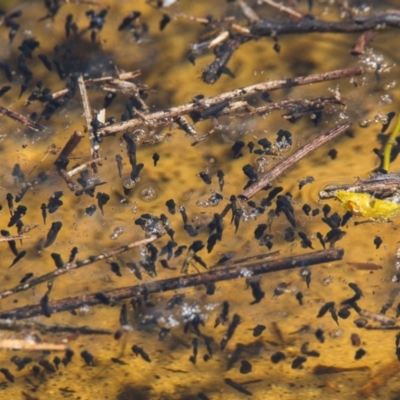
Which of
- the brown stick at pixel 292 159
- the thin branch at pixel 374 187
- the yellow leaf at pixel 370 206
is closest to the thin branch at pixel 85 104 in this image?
the brown stick at pixel 292 159

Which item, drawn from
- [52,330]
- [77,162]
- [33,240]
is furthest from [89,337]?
[77,162]

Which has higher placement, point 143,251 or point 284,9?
point 284,9

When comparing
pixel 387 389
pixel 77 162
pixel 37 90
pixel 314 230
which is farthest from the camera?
pixel 37 90

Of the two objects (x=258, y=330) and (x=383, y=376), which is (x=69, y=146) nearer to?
(x=258, y=330)

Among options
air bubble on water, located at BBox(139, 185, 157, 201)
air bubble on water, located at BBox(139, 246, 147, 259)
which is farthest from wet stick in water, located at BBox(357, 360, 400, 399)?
air bubble on water, located at BBox(139, 185, 157, 201)

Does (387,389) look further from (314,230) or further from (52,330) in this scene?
(52,330)

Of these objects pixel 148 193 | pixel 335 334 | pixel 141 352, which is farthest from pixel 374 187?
pixel 141 352
